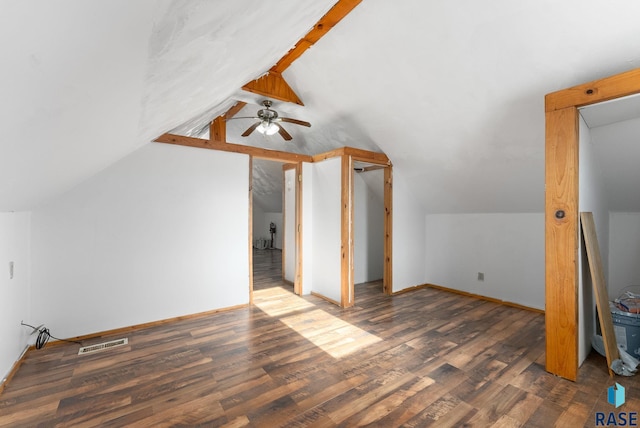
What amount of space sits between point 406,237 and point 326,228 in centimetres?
131

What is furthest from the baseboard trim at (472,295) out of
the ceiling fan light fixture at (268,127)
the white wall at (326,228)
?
the ceiling fan light fixture at (268,127)

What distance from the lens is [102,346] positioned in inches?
102

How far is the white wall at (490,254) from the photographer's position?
355 cm

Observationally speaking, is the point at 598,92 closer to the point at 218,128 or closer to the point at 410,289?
the point at 410,289

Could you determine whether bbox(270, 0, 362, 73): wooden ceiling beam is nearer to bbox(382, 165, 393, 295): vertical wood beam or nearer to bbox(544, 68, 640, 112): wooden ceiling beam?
bbox(544, 68, 640, 112): wooden ceiling beam

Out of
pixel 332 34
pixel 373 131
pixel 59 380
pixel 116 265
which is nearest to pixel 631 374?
pixel 373 131

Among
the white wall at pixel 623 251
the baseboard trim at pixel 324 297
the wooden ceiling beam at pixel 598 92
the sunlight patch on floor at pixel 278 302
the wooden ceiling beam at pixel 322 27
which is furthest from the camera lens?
the baseboard trim at pixel 324 297

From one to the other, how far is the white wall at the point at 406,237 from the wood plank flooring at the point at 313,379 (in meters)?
A: 1.21

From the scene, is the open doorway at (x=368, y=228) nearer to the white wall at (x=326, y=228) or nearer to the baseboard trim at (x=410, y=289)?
the baseboard trim at (x=410, y=289)

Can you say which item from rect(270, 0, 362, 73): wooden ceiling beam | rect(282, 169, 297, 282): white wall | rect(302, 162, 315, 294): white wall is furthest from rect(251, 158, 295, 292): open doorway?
rect(270, 0, 362, 73): wooden ceiling beam

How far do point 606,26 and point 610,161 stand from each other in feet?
4.67

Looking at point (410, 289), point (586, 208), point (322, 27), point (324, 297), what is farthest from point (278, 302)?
point (586, 208)

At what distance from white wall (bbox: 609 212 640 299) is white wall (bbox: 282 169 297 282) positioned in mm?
3986

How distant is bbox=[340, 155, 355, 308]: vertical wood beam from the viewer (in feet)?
11.9
